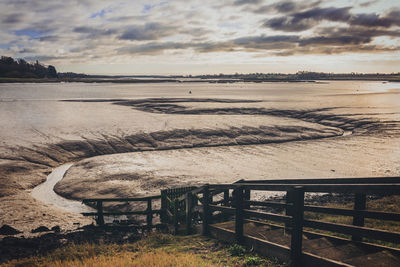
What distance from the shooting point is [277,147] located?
90.1ft

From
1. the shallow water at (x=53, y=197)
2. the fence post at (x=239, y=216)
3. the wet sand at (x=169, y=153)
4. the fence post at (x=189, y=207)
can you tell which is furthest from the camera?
the wet sand at (x=169, y=153)

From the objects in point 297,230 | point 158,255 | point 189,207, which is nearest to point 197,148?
point 189,207

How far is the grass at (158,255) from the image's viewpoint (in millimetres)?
7160

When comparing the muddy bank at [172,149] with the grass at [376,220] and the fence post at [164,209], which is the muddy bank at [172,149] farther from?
the grass at [376,220]

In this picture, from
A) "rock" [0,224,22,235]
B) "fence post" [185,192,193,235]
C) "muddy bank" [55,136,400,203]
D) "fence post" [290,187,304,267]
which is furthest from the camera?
"muddy bank" [55,136,400,203]

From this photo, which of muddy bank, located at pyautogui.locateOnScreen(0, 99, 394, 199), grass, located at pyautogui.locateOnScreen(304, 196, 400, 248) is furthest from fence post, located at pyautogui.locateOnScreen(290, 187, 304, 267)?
muddy bank, located at pyautogui.locateOnScreen(0, 99, 394, 199)

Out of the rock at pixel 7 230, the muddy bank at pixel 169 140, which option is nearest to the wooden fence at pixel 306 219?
the rock at pixel 7 230

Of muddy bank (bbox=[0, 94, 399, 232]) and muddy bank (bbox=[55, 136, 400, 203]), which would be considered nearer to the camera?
muddy bank (bbox=[0, 94, 399, 232])

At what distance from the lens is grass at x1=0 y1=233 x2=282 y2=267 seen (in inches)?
282

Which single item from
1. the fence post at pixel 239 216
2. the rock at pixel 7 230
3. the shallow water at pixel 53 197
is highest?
the fence post at pixel 239 216

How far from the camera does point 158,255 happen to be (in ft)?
25.9

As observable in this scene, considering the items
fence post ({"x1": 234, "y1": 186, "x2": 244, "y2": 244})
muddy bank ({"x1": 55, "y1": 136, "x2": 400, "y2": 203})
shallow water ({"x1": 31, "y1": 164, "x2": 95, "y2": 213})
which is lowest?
shallow water ({"x1": 31, "y1": 164, "x2": 95, "y2": 213})

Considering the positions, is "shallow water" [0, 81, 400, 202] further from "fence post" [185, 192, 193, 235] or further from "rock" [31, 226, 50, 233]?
"fence post" [185, 192, 193, 235]

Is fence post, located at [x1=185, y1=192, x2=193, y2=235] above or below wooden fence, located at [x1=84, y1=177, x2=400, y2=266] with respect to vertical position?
below
